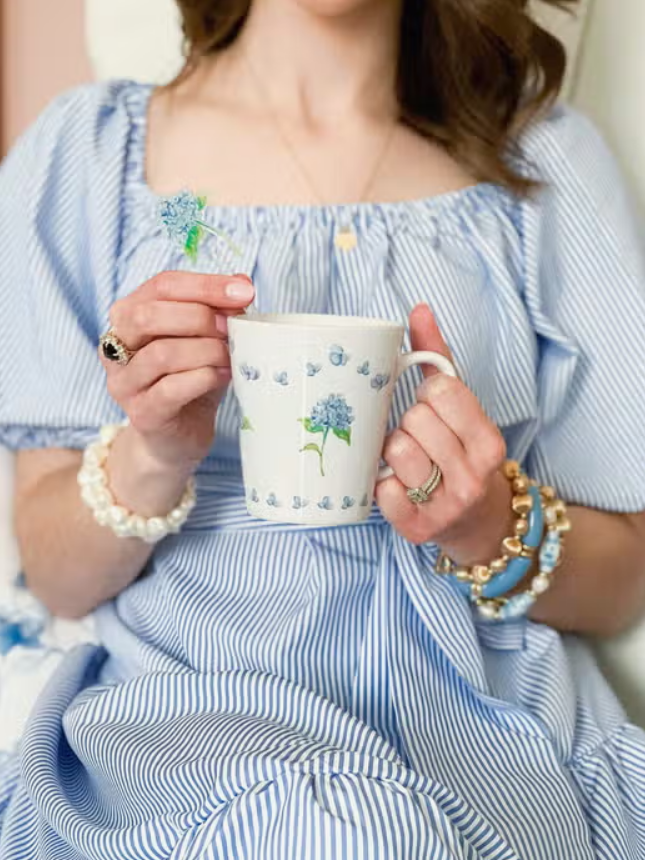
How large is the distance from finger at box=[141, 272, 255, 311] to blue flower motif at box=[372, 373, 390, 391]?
9cm

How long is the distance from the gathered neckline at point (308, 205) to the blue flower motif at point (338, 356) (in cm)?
32

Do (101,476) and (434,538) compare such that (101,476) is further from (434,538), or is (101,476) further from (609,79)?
(609,79)

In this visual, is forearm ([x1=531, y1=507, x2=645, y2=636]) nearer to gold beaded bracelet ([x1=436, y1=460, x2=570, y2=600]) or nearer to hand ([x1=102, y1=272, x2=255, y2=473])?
gold beaded bracelet ([x1=436, y1=460, x2=570, y2=600])

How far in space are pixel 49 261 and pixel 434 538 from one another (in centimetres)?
43

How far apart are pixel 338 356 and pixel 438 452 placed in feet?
0.35

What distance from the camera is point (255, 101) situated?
36.7 inches

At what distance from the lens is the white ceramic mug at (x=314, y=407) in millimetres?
533

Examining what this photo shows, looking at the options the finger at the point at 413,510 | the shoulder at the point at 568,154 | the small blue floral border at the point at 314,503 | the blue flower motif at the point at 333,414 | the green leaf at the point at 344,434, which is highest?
the shoulder at the point at 568,154

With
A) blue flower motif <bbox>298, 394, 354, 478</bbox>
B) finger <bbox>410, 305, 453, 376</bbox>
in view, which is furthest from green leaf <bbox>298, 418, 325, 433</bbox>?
finger <bbox>410, 305, 453, 376</bbox>

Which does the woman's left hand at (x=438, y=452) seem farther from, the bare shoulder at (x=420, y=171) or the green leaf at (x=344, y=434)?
the bare shoulder at (x=420, y=171)

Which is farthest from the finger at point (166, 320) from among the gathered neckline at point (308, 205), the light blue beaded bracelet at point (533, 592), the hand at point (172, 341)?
the light blue beaded bracelet at point (533, 592)

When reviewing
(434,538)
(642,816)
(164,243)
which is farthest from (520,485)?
(164,243)

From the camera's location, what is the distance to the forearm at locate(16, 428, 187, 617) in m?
0.71

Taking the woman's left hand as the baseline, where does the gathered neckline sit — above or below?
above
